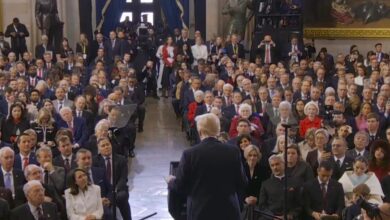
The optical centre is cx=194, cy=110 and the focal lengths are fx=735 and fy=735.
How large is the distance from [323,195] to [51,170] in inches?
112

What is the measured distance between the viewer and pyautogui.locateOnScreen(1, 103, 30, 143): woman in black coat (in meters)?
10.2

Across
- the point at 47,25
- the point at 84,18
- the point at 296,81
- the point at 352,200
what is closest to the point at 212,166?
the point at 352,200

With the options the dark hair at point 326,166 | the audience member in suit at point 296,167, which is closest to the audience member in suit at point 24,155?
the audience member in suit at point 296,167

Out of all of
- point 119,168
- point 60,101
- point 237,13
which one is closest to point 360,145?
point 119,168

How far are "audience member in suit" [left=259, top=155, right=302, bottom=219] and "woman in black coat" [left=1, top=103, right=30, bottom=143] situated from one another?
415 centimetres

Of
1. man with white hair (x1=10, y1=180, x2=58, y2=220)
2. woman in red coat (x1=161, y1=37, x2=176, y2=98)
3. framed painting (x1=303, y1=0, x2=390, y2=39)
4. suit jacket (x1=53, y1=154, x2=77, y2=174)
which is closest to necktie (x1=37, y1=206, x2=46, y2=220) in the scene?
man with white hair (x1=10, y1=180, x2=58, y2=220)

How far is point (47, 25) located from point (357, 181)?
481 inches

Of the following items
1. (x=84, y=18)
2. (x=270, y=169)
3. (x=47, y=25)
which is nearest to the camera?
(x=270, y=169)

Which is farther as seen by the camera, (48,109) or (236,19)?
(236,19)

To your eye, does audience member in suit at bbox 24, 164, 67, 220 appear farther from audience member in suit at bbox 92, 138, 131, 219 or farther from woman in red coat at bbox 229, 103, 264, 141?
woman in red coat at bbox 229, 103, 264, 141

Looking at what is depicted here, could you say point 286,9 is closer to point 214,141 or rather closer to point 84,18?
point 84,18

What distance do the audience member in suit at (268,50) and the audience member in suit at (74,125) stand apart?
7.86 metres

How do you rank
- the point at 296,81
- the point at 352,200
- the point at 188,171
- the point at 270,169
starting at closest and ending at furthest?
the point at 188,171 < the point at 352,200 < the point at 270,169 < the point at 296,81

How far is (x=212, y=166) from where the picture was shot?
5.53 metres
